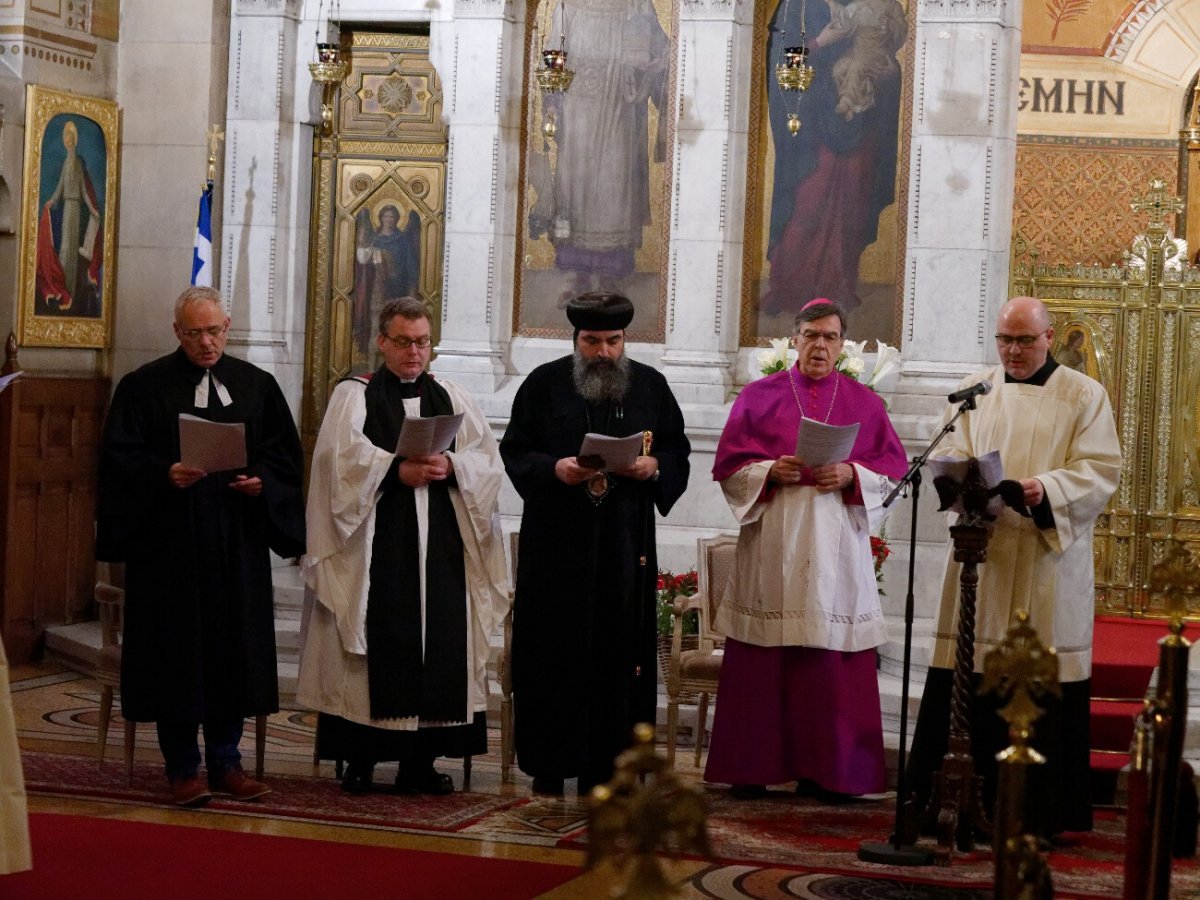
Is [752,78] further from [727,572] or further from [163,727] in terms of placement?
[163,727]

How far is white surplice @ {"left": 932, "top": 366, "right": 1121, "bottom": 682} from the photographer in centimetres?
676

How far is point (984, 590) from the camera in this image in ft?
22.6

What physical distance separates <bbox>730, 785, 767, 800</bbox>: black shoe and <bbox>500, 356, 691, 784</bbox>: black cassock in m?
0.52

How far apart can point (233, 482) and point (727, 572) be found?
2398 mm

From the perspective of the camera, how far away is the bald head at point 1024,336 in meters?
6.83

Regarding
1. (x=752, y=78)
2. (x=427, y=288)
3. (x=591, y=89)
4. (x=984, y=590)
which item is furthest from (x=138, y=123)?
(x=984, y=590)

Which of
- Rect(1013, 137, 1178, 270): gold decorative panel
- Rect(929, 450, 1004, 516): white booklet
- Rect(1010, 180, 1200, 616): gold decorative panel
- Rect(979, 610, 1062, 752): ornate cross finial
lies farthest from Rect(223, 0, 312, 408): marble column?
Rect(979, 610, 1062, 752): ornate cross finial

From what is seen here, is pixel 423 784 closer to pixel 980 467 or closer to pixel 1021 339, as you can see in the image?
pixel 980 467

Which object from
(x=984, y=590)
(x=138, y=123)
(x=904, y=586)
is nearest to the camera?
(x=984, y=590)

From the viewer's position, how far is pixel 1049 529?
674cm

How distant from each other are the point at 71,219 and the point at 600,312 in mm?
5174

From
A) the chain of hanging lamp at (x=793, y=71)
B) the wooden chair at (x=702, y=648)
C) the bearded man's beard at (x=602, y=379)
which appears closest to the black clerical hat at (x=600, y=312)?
the bearded man's beard at (x=602, y=379)

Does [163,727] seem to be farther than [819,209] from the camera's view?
No

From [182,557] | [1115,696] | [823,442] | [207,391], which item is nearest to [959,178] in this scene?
[1115,696]
